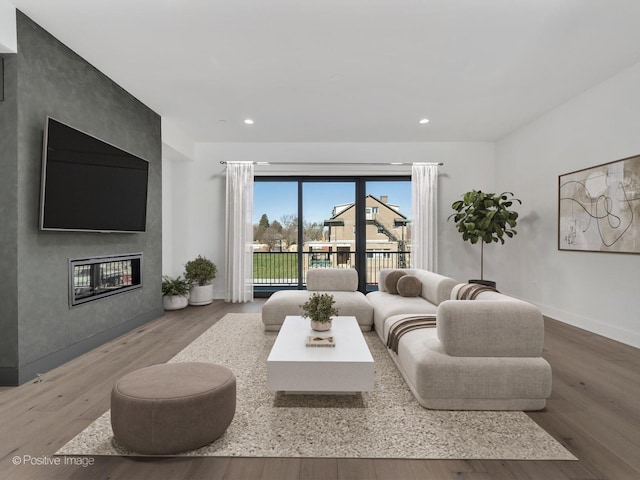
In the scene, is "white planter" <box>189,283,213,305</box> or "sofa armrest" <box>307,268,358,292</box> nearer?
"sofa armrest" <box>307,268,358,292</box>

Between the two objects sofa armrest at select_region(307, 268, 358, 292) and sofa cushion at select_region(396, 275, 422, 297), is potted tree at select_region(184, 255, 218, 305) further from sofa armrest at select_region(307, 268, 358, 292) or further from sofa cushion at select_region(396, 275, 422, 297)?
sofa cushion at select_region(396, 275, 422, 297)

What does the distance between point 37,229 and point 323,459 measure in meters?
2.76

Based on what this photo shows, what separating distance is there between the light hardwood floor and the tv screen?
1273 millimetres

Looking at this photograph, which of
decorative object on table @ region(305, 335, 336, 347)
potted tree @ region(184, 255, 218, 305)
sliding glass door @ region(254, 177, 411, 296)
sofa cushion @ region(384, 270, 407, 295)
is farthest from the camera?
sliding glass door @ region(254, 177, 411, 296)

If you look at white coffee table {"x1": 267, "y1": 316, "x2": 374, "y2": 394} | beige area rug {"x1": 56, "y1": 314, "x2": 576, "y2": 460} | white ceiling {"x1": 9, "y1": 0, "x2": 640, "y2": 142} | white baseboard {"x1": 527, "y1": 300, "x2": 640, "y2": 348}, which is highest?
white ceiling {"x1": 9, "y1": 0, "x2": 640, "y2": 142}

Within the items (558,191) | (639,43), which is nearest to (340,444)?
(639,43)

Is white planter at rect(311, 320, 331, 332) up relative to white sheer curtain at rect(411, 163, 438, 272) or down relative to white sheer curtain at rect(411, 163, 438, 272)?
down

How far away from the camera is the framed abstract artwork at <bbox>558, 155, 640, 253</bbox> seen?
3.24 meters

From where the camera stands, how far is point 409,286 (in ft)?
12.6

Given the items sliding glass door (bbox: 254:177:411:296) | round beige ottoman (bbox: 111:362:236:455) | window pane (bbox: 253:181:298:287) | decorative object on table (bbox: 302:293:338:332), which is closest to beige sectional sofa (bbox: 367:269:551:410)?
decorative object on table (bbox: 302:293:338:332)

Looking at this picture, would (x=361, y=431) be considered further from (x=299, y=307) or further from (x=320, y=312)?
(x=299, y=307)

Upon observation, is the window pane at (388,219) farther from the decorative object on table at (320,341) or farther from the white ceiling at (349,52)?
the decorative object on table at (320,341)

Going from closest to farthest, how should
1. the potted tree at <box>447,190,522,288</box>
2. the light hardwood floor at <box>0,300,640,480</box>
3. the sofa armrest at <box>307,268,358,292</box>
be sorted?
the light hardwood floor at <box>0,300,640,480</box>
the sofa armrest at <box>307,268,358,292</box>
the potted tree at <box>447,190,522,288</box>

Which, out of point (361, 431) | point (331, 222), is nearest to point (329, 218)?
point (331, 222)
